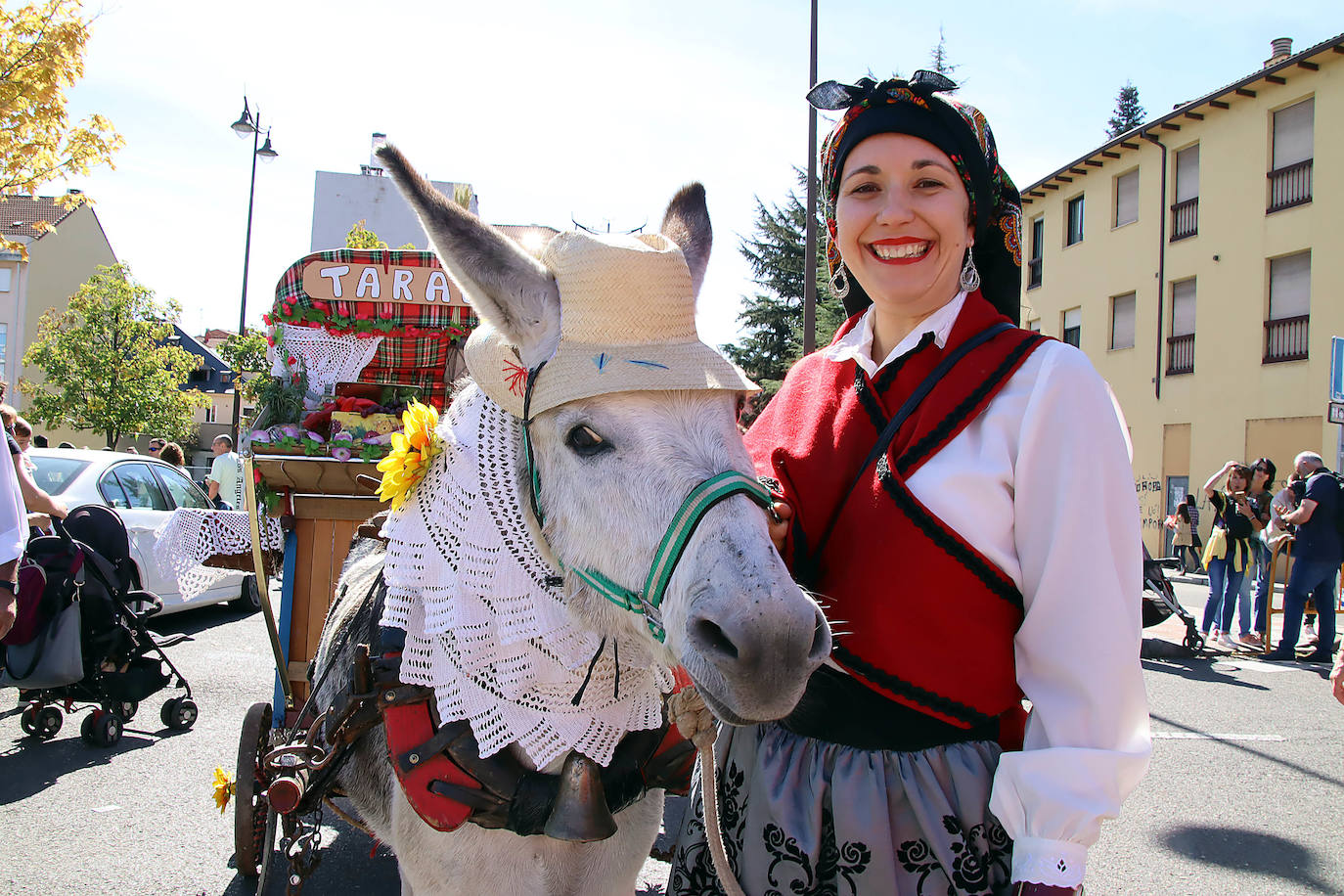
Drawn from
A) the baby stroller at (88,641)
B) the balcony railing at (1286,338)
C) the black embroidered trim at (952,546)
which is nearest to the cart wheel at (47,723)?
the baby stroller at (88,641)

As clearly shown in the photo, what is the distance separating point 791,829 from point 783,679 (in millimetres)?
419

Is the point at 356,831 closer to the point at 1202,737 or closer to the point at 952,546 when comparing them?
the point at 952,546

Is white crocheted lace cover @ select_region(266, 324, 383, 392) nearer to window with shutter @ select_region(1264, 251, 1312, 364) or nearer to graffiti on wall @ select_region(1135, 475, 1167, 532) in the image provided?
window with shutter @ select_region(1264, 251, 1312, 364)

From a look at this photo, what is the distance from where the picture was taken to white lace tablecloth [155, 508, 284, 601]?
4.23 meters

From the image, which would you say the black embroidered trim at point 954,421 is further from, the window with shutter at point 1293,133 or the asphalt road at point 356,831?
the window with shutter at point 1293,133

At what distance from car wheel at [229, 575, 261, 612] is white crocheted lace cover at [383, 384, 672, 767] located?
9.05 meters

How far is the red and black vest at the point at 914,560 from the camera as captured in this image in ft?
4.71

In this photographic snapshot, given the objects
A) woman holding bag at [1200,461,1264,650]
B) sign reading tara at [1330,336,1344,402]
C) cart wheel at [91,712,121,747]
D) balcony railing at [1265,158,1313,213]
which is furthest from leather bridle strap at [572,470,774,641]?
balcony railing at [1265,158,1313,213]

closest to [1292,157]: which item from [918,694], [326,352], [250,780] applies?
[326,352]

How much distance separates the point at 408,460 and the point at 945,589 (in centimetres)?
132

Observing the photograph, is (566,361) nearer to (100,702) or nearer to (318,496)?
(318,496)

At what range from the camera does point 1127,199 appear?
22922mm

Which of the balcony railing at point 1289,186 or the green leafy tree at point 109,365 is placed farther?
the green leafy tree at point 109,365

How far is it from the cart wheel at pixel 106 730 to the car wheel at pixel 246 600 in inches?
180
